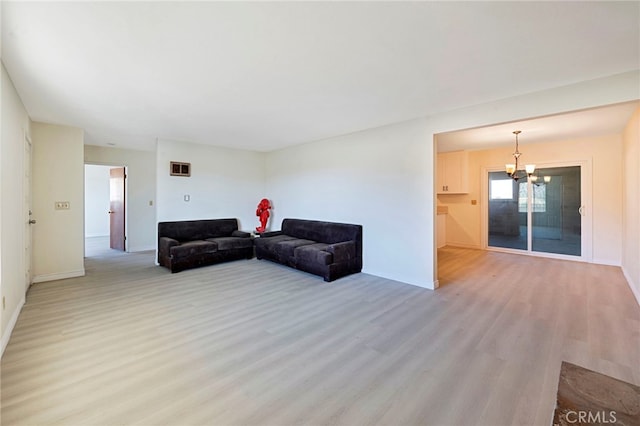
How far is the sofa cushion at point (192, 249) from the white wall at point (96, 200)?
247 inches

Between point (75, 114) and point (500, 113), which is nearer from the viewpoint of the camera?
point (500, 113)

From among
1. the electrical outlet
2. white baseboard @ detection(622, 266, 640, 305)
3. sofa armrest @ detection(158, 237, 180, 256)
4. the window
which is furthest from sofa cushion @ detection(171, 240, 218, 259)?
the window

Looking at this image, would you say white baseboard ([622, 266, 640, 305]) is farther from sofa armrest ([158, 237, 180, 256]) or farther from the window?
sofa armrest ([158, 237, 180, 256])

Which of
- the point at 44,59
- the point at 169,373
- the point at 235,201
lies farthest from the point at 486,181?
the point at 44,59

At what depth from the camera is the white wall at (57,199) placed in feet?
13.8

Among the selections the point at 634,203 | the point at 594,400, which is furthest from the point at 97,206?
the point at 634,203

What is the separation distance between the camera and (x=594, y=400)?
5.82 feet

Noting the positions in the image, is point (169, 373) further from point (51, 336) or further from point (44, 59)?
point (44, 59)

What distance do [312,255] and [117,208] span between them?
5.64 meters

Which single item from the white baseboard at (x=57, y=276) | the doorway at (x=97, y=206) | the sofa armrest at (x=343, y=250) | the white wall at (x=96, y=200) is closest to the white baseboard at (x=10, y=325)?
the white baseboard at (x=57, y=276)

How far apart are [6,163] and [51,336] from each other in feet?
5.36

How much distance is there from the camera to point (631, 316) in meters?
2.96

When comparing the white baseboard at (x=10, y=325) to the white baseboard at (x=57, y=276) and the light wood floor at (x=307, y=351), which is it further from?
the white baseboard at (x=57, y=276)

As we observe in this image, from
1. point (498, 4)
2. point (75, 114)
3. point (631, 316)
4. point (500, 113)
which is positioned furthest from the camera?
point (75, 114)
